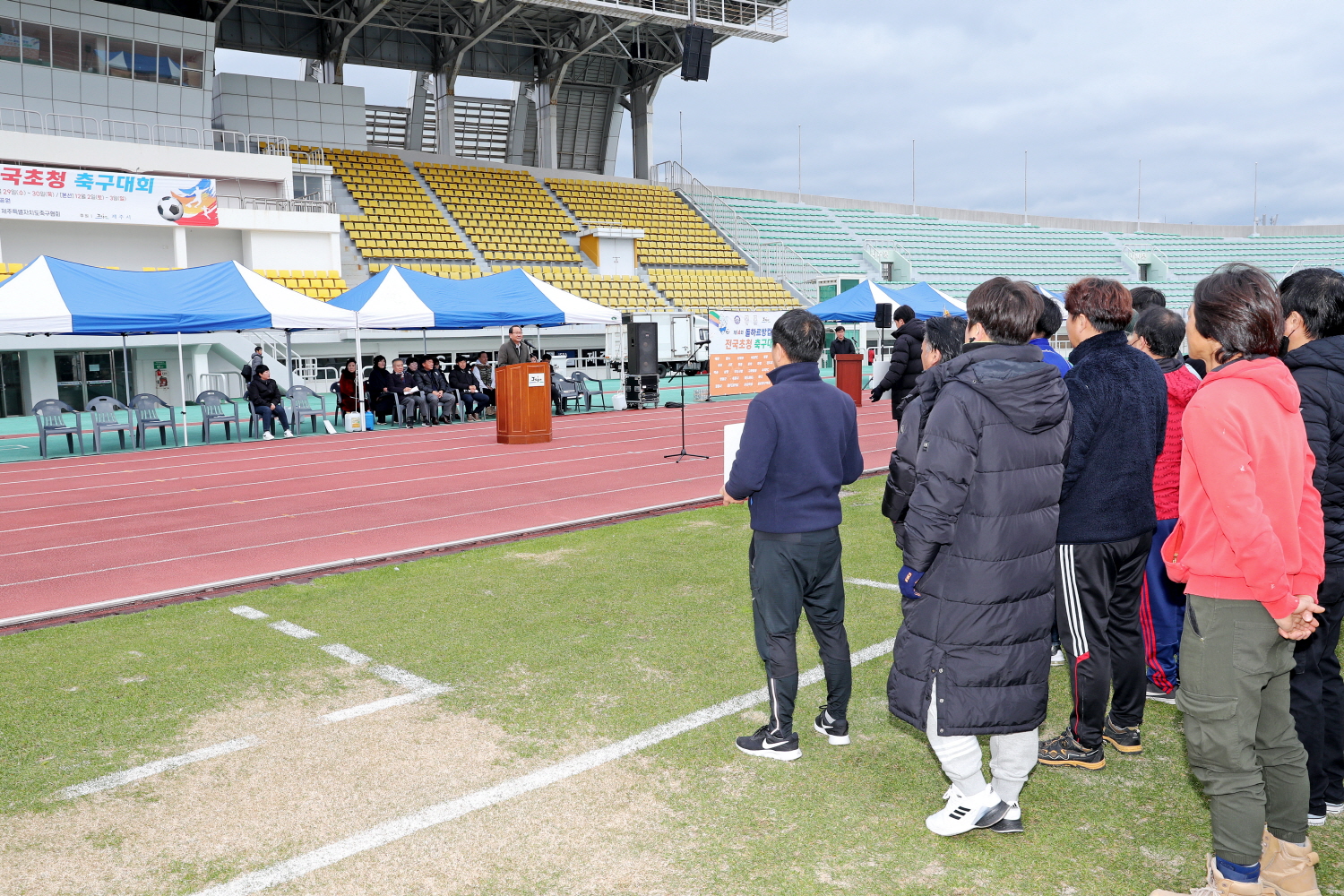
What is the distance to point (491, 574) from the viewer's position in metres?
6.52

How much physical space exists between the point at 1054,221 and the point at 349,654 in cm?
4905

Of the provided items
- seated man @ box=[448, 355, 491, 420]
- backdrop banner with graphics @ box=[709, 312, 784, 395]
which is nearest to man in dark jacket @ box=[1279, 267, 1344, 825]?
seated man @ box=[448, 355, 491, 420]

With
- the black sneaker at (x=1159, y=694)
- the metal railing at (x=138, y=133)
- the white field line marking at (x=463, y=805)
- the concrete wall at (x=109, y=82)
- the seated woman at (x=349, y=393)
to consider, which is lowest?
the black sneaker at (x=1159, y=694)

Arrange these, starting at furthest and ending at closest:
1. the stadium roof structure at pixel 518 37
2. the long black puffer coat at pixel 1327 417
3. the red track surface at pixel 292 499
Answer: the stadium roof structure at pixel 518 37, the red track surface at pixel 292 499, the long black puffer coat at pixel 1327 417

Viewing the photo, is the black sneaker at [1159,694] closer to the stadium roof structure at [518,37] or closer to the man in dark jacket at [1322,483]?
the man in dark jacket at [1322,483]

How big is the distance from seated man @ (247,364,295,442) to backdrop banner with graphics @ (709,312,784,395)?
10047 mm

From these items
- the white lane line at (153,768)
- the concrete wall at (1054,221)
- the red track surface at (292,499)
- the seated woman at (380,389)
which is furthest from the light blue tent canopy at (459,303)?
the concrete wall at (1054,221)

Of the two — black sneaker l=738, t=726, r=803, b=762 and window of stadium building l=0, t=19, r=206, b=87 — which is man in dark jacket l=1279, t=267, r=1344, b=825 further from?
A: window of stadium building l=0, t=19, r=206, b=87

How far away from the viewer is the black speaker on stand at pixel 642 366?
1917 centimetres

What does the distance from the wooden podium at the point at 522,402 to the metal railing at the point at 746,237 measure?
18365 millimetres

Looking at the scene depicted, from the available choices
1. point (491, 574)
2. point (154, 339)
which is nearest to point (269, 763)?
point (491, 574)

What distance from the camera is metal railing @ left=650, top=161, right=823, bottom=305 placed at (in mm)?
33250

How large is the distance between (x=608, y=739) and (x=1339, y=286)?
3.01 meters

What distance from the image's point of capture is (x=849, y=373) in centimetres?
1867
